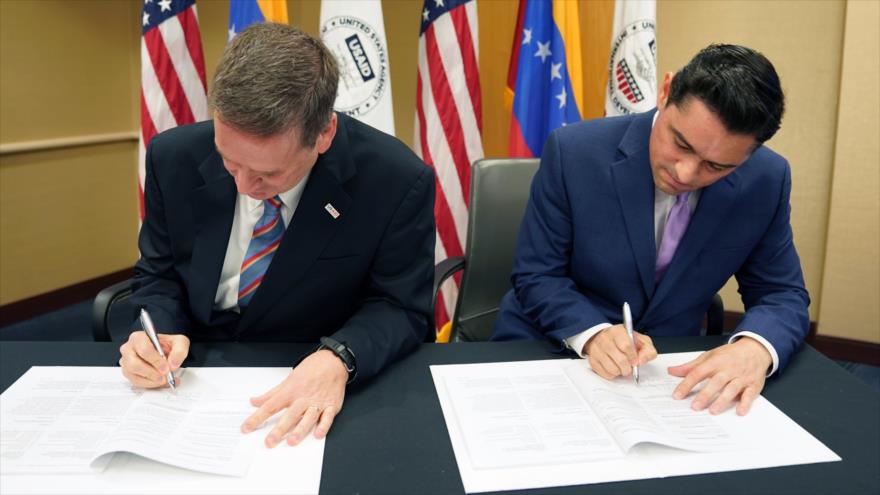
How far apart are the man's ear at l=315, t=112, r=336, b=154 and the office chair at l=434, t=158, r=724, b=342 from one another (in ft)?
2.41

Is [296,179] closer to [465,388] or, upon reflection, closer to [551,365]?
[465,388]

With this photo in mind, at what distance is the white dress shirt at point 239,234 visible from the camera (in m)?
1.37

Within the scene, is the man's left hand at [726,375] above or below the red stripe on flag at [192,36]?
below

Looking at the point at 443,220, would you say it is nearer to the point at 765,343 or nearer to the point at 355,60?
the point at 355,60

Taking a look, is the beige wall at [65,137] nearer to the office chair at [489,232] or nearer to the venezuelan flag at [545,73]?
the venezuelan flag at [545,73]

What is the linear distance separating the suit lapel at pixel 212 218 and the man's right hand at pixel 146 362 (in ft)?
0.75

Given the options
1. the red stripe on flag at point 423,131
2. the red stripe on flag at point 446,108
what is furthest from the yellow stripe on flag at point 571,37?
the red stripe on flag at point 423,131

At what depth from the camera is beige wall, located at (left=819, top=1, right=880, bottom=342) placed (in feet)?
9.21

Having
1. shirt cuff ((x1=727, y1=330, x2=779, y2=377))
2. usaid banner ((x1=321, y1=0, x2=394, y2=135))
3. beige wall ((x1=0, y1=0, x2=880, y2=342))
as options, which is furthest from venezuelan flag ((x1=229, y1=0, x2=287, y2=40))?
shirt cuff ((x1=727, y1=330, x2=779, y2=377))

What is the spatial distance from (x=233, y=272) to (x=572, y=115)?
1.68m

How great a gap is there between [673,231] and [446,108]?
1317 millimetres

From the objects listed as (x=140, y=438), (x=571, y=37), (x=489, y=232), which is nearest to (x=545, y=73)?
(x=571, y=37)

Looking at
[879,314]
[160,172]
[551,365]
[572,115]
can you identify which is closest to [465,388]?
[551,365]

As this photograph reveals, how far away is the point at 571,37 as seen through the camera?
2.62m
